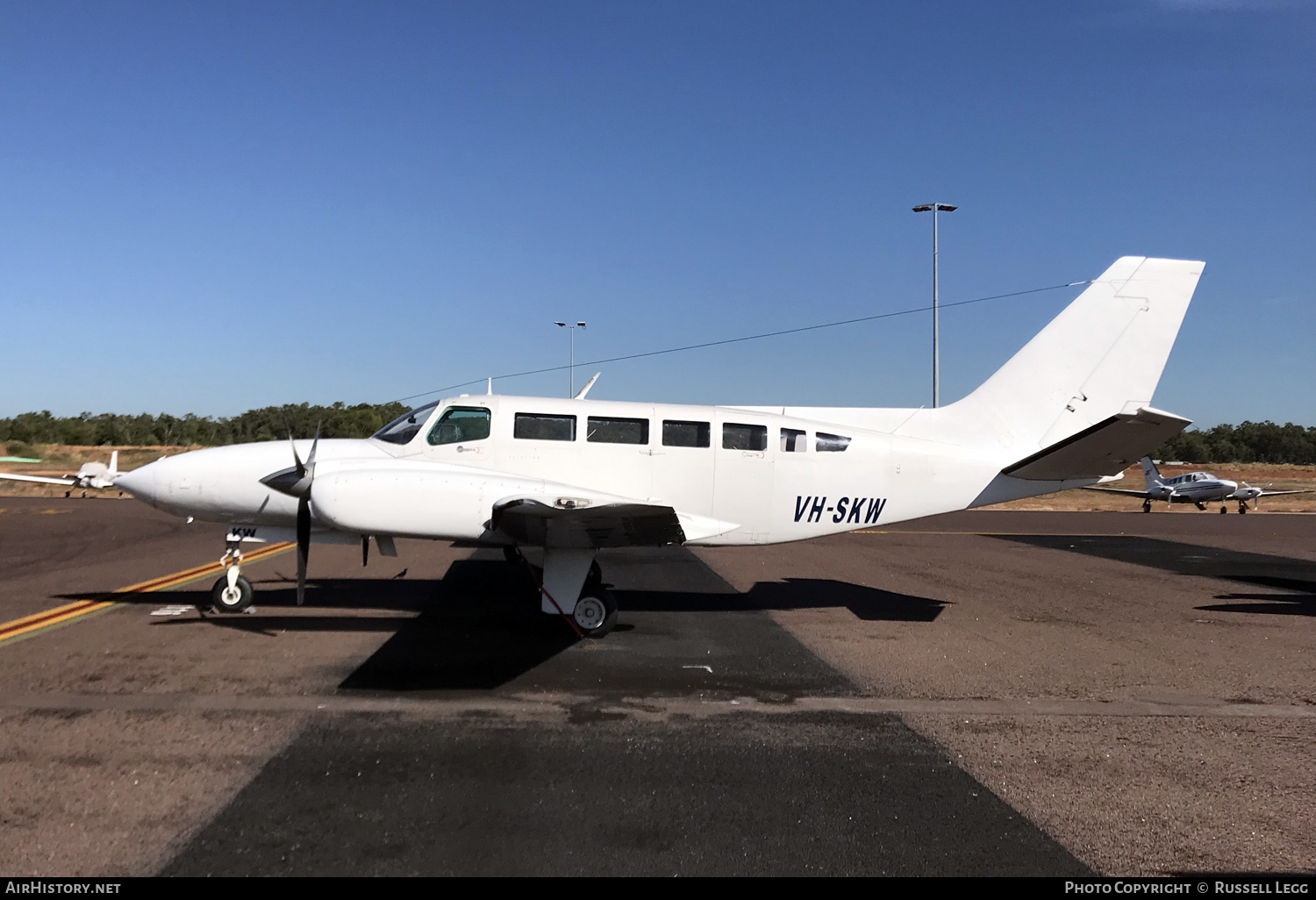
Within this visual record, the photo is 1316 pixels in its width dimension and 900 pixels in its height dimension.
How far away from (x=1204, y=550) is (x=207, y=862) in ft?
80.2

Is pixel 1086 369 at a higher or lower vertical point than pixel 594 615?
higher

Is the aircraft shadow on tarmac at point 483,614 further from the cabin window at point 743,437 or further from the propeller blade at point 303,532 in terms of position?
the cabin window at point 743,437

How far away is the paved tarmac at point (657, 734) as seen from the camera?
4.50m

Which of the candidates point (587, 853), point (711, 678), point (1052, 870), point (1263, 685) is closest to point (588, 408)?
point (711, 678)

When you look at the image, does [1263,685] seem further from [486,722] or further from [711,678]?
[486,722]

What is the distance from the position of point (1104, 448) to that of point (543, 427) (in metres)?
7.67

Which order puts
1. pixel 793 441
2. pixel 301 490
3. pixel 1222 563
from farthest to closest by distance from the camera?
pixel 1222 563, pixel 793 441, pixel 301 490

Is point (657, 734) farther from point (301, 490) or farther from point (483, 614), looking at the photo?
point (483, 614)

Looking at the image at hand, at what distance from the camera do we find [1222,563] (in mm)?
18375

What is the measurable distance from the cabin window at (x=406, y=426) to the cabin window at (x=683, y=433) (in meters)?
3.21

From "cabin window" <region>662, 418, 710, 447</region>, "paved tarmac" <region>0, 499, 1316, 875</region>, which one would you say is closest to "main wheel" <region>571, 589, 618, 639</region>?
"paved tarmac" <region>0, 499, 1316, 875</region>

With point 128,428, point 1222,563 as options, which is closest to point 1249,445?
point 1222,563

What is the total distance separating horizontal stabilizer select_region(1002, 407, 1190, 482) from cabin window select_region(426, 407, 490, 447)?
7.62m

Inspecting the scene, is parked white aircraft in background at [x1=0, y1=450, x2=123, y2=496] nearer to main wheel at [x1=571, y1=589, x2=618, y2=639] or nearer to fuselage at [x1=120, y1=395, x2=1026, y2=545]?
fuselage at [x1=120, y1=395, x2=1026, y2=545]
